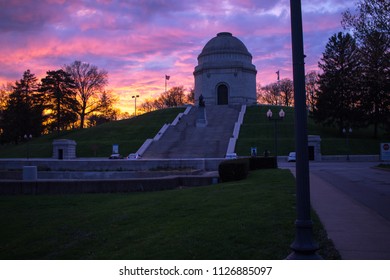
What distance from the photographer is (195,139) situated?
4775cm

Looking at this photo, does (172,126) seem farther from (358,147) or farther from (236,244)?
(236,244)

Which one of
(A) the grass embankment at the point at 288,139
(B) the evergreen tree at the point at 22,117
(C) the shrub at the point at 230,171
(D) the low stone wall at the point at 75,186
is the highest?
(B) the evergreen tree at the point at 22,117

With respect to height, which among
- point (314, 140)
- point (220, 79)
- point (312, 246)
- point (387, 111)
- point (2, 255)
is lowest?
point (2, 255)

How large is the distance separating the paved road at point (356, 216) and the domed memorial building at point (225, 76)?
62430 millimetres

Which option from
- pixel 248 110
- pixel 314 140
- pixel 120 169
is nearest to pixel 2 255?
pixel 120 169

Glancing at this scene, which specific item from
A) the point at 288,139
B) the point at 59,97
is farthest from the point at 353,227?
the point at 59,97

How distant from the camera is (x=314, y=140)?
1608 inches

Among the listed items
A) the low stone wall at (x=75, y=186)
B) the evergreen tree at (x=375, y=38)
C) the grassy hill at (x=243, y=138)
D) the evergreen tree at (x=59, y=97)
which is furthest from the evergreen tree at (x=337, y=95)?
the evergreen tree at (x=59, y=97)

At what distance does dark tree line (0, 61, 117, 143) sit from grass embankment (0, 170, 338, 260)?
6390 centimetres

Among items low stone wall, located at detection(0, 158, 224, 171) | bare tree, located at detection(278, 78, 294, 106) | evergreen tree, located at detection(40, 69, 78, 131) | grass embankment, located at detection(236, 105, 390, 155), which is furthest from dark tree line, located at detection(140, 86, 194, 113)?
low stone wall, located at detection(0, 158, 224, 171)

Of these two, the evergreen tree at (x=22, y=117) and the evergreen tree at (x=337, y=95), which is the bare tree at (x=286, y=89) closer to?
the evergreen tree at (x=337, y=95)

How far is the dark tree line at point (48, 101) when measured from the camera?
75375 mm

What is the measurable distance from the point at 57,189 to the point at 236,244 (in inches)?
479

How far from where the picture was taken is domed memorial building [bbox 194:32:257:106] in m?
77.5
